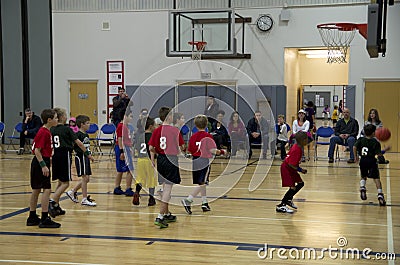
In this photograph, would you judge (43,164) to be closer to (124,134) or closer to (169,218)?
(169,218)

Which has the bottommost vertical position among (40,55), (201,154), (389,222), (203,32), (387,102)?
(389,222)

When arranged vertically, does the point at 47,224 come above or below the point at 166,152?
below

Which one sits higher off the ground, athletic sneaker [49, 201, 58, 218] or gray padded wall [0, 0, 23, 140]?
gray padded wall [0, 0, 23, 140]

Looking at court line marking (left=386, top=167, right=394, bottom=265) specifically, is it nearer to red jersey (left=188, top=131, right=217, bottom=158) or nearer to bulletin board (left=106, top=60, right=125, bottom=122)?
red jersey (left=188, top=131, right=217, bottom=158)

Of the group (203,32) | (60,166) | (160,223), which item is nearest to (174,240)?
(160,223)

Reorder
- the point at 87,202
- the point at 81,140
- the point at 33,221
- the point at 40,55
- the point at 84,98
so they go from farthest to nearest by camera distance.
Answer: the point at 84,98, the point at 40,55, the point at 87,202, the point at 81,140, the point at 33,221

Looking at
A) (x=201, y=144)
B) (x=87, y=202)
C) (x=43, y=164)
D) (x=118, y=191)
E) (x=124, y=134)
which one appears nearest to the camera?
(x=43, y=164)

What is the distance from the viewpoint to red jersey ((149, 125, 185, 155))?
6816 mm

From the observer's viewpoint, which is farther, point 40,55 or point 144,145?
point 40,55

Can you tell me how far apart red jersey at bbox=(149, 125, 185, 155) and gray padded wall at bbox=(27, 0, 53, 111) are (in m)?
13.1

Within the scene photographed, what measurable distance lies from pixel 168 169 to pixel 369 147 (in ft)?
11.2

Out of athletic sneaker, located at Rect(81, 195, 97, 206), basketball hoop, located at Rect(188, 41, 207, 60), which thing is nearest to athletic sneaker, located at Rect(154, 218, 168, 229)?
athletic sneaker, located at Rect(81, 195, 97, 206)

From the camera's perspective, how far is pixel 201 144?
7.49 metres

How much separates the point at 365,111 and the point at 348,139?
3788 mm
